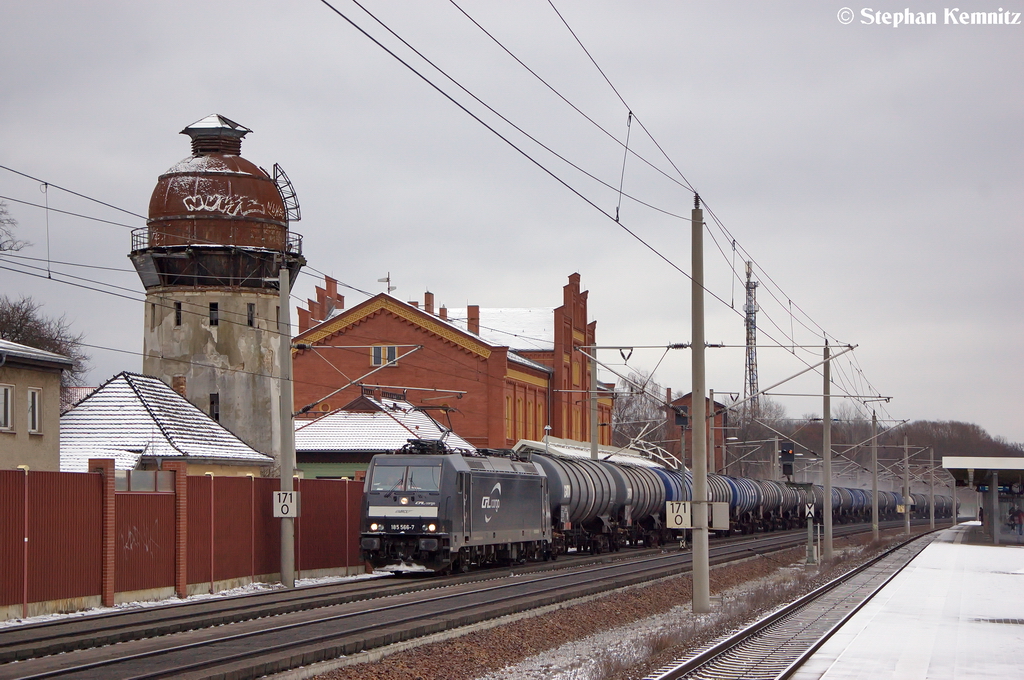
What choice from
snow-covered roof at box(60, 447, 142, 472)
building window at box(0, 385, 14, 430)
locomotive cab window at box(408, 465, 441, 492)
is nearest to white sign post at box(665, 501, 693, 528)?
locomotive cab window at box(408, 465, 441, 492)

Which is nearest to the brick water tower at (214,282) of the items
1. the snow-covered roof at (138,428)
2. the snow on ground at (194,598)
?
the snow-covered roof at (138,428)

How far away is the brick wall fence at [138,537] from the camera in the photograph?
20.2 metres

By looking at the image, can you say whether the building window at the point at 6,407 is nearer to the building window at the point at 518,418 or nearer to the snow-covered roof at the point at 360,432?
the snow-covered roof at the point at 360,432

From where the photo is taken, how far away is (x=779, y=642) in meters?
17.9

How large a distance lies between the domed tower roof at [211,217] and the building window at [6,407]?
647 inches

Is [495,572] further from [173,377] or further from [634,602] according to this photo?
[173,377]

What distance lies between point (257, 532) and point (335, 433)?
26546 millimetres

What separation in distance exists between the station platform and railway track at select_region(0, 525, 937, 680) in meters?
5.54

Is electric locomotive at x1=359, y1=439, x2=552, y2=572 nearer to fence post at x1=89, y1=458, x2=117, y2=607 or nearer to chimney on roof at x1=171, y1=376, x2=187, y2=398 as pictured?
fence post at x1=89, y1=458, x2=117, y2=607

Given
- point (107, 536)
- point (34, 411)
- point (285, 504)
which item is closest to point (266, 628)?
point (107, 536)

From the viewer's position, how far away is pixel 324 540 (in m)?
31.2

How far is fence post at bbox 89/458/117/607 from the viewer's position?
73.0 ft

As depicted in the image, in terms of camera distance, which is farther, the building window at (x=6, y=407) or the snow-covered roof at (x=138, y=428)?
the snow-covered roof at (x=138, y=428)

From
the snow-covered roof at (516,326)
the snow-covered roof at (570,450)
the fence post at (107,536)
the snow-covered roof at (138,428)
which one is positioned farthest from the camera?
the snow-covered roof at (516,326)
